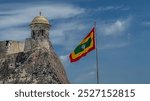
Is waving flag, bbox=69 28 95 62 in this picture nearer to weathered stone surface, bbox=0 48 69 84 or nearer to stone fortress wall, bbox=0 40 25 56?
stone fortress wall, bbox=0 40 25 56

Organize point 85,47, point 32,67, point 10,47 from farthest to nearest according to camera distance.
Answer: point 32,67
point 10,47
point 85,47

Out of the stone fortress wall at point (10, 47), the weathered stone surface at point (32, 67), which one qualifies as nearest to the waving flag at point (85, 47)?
the stone fortress wall at point (10, 47)

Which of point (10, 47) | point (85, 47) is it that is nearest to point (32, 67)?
point (10, 47)

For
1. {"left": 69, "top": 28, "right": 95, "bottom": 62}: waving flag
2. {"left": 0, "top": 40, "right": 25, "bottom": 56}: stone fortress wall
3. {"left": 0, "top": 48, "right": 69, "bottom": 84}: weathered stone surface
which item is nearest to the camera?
{"left": 69, "top": 28, "right": 95, "bottom": 62}: waving flag

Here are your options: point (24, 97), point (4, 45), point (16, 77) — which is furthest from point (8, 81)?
point (24, 97)

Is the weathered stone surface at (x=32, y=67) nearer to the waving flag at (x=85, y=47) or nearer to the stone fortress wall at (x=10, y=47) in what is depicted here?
the stone fortress wall at (x=10, y=47)

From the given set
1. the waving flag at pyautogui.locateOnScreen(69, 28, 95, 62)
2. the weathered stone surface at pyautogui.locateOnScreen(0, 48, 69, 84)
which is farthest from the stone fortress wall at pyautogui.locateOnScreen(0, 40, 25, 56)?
the waving flag at pyautogui.locateOnScreen(69, 28, 95, 62)

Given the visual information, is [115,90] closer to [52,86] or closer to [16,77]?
[52,86]

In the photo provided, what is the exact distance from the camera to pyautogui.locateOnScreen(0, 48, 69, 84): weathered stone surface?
10275cm

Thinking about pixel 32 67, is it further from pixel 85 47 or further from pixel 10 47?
pixel 85 47

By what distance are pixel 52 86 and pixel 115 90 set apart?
3058 millimetres

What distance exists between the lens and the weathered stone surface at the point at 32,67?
10275 cm

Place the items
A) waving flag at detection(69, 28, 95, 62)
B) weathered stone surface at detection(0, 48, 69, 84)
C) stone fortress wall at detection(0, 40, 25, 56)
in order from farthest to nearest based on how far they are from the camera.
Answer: weathered stone surface at detection(0, 48, 69, 84)
stone fortress wall at detection(0, 40, 25, 56)
waving flag at detection(69, 28, 95, 62)

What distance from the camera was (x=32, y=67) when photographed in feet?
341
